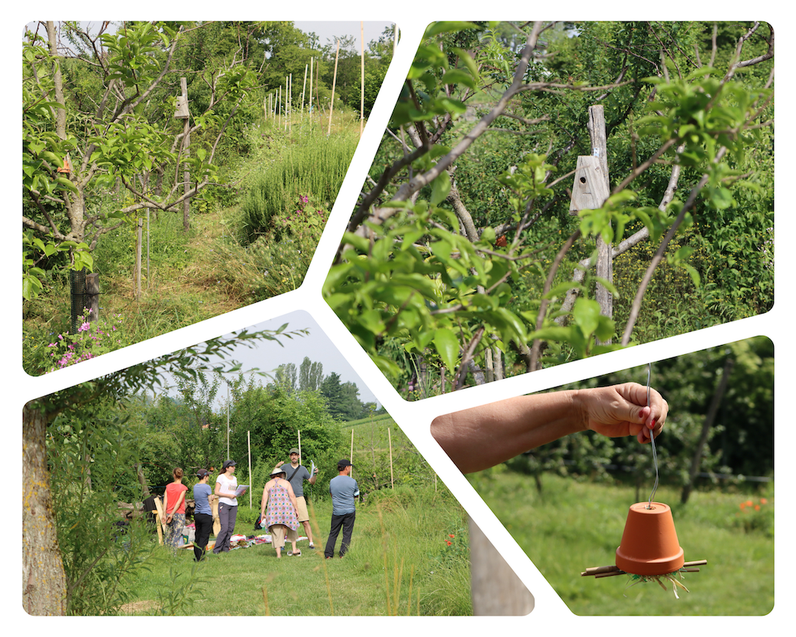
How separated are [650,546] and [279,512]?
172cm

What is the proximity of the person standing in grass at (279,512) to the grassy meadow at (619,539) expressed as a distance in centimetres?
262

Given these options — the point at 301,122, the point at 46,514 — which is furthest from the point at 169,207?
the point at 46,514

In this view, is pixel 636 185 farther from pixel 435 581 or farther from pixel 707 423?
pixel 435 581

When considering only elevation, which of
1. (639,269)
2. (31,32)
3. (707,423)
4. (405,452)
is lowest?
(707,423)

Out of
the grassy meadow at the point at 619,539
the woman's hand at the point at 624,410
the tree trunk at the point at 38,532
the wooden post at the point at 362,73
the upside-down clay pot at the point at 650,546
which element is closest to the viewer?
the upside-down clay pot at the point at 650,546

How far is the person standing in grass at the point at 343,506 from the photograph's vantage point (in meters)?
3.12

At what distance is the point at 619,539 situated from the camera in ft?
17.1

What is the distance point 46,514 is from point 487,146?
3909 millimetres

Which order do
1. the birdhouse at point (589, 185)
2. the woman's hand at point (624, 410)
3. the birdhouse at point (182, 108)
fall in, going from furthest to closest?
1. the birdhouse at point (182, 108)
2. the birdhouse at point (589, 185)
3. the woman's hand at point (624, 410)

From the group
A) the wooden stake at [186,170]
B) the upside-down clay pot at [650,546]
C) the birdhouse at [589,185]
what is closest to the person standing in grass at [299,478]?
the upside-down clay pot at [650,546]

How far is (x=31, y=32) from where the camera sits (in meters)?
3.51

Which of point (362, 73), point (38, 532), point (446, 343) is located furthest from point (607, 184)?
point (38, 532)

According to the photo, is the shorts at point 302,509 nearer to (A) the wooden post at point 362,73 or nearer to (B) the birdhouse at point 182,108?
(A) the wooden post at point 362,73

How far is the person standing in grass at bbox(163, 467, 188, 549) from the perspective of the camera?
3094mm
